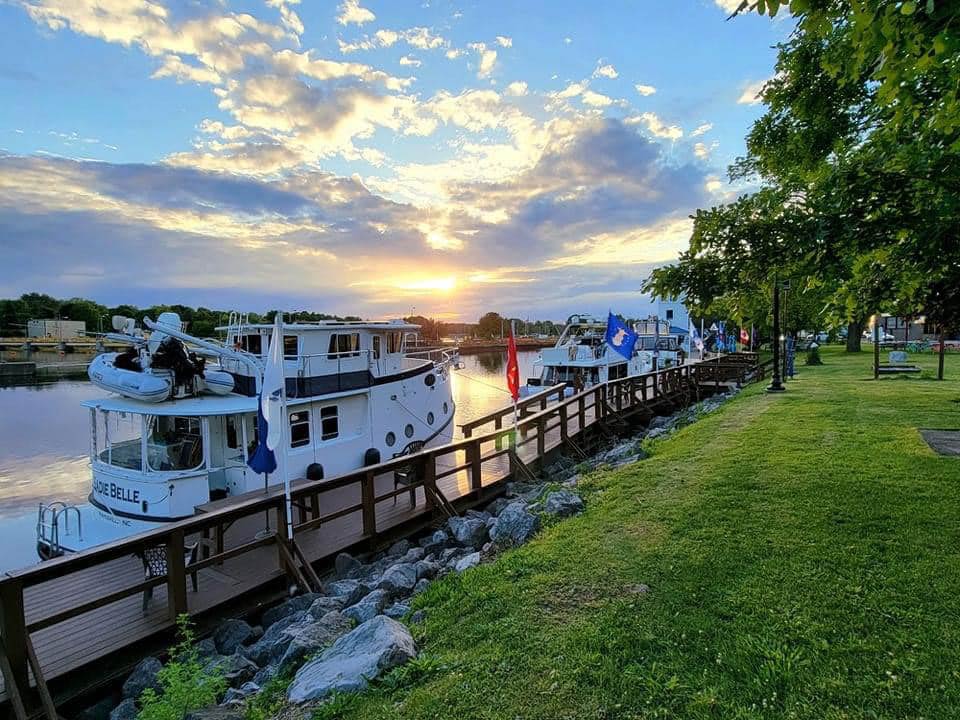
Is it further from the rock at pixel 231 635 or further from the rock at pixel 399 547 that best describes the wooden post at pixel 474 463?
the rock at pixel 231 635

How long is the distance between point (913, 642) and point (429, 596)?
11.9ft

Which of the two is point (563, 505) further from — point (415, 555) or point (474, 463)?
point (474, 463)

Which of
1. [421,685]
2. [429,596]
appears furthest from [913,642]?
[429,596]

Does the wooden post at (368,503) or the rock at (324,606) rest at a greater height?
the wooden post at (368,503)

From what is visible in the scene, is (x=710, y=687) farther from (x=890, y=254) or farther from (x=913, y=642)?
(x=890, y=254)

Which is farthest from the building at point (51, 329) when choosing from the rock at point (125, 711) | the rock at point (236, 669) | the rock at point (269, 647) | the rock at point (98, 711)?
the rock at point (236, 669)

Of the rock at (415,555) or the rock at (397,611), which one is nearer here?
the rock at (397,611)

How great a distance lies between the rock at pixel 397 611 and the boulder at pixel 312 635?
1.30 feet

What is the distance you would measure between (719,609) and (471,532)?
3.92 meters

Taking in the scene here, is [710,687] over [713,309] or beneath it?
beneath

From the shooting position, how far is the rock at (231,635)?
5766mm

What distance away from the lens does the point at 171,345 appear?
11.8 metres

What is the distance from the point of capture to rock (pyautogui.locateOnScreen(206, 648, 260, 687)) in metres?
4.71

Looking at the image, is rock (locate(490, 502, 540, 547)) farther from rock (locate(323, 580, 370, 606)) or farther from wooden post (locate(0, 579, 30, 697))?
wooden post (locate(0, 579, 30, 697))
